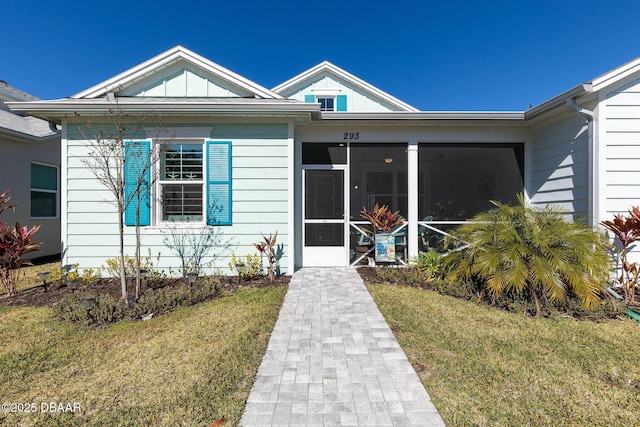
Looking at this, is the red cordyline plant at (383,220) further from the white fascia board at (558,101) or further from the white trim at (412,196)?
the white fascia board at (558,101)

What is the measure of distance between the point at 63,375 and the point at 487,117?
7.39 meters

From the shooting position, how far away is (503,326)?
3.59 meters

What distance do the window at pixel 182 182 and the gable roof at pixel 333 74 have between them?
7.23 m

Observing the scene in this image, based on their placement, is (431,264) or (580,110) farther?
(431,264)

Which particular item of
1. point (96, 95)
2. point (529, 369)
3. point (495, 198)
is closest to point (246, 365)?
point (529, 369)

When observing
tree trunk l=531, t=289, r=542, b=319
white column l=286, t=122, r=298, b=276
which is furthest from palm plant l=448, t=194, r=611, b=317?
white column l=286, t=122, r=298, b=276

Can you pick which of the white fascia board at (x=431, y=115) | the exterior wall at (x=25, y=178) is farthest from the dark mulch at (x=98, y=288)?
the exterior wall at (x=25, y=178)

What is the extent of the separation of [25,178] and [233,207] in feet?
20.8

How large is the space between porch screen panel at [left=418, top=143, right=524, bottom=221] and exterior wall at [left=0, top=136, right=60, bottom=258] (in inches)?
389

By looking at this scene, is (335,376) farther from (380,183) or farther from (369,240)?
(380,183)

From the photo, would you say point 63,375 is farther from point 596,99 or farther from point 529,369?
point 596,99

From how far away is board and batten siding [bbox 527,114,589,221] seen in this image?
521cm

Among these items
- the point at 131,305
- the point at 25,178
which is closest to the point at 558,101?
the point at 131,305

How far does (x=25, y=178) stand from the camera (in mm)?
7777
